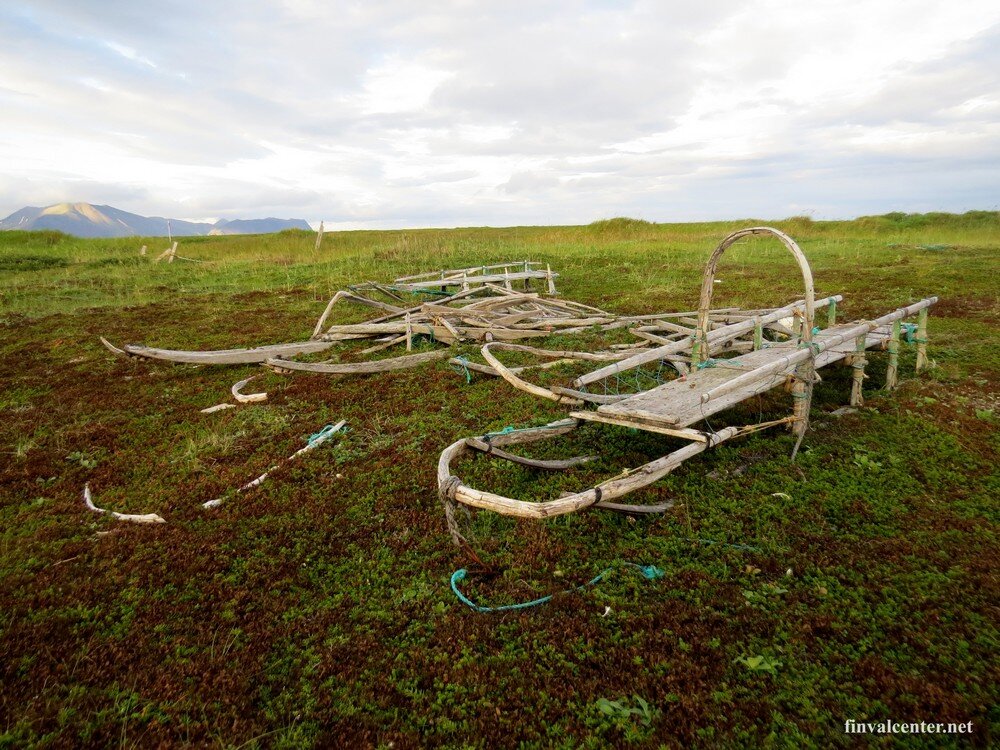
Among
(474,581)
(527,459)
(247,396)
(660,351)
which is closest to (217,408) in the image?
(247,396)

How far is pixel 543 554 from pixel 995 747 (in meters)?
2.84

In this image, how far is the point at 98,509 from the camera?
555 cm

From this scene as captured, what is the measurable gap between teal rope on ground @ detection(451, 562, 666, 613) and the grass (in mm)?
67

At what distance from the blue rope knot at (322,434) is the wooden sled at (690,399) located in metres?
1.94

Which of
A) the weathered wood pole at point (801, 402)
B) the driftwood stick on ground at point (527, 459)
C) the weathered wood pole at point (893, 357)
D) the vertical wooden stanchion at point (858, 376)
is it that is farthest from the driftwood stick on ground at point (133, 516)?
the weathered wood pole at point (893, 357)

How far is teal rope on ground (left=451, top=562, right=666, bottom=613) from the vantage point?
4.01 metres

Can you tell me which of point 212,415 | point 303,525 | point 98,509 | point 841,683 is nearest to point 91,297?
point 212,415

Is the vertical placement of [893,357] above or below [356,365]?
above

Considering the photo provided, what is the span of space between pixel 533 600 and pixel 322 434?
413 centimetres

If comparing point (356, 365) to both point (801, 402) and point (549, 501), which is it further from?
point (801, 402)

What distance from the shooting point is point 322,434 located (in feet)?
23.6

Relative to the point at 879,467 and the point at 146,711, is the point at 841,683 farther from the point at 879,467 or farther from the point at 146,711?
the point at 146,711

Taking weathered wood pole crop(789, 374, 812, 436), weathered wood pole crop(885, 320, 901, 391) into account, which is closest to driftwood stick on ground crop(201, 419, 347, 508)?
weathered wood pole crop(789, 374, 812, 436)

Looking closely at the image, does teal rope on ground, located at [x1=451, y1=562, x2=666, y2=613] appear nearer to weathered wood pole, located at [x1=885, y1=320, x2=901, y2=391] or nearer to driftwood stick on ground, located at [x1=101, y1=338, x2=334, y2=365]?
weathered wood pole, located at [x1=885, y1=320, x2=901, y2=391]
